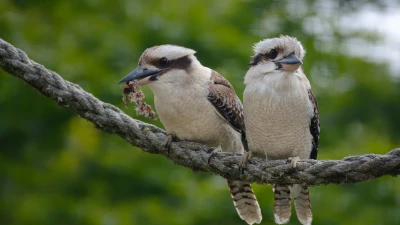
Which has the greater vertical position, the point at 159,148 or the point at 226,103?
the point at 226,103

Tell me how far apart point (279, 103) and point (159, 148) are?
0.61 m

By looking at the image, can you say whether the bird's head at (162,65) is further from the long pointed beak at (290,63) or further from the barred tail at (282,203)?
the barred tail at (282,203)

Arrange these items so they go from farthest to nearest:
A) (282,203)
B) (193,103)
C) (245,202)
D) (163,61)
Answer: (245,202), (282,203), (193,103), (163,61)

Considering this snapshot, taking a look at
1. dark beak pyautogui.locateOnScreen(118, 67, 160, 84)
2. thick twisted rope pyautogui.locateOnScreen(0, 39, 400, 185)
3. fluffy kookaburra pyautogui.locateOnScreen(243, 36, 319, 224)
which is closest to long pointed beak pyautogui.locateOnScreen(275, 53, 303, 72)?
fluffy kookaburra pyautogui.locateOnScreen(243, 36, 319, 224)

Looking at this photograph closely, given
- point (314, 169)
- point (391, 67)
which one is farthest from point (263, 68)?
point (391, 67)

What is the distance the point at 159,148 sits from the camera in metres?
3.97

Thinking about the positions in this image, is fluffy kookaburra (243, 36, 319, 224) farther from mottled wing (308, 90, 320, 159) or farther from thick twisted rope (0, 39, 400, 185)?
thick twisted rope (0, 39, 400, 185)

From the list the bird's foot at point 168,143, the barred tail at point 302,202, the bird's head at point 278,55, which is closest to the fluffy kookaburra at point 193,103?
the bird's foot at point 168,143

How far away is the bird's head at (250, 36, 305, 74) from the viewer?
404 centimetres

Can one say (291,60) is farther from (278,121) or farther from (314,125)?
(314,125)

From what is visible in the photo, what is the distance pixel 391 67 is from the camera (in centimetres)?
980

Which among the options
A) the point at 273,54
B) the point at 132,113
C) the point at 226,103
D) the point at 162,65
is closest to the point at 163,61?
the point at 162,65

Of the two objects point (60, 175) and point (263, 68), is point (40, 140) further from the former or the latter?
point (263, 68)

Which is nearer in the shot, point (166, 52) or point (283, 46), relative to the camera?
point (283, 46)
